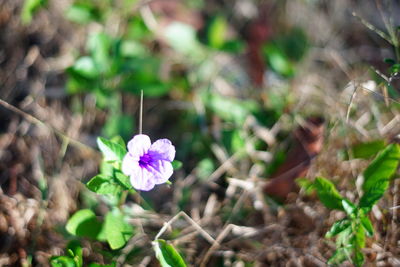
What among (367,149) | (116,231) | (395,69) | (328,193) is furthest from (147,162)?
(367,149)

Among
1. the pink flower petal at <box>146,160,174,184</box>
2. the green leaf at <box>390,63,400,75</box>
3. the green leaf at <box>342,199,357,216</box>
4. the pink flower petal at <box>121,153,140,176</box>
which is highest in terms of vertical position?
the green leaf at <box>390,63,400,75</box>

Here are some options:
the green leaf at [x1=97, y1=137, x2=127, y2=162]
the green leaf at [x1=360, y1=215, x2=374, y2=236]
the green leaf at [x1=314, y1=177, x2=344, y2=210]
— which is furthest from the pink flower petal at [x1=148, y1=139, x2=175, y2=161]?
the green leaf at [x1=360, y1=215, x2=374, y2=236]

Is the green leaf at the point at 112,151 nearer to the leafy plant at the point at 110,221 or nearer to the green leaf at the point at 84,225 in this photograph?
the leafy plant at the point at 110,221

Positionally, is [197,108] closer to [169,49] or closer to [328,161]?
[169,49]

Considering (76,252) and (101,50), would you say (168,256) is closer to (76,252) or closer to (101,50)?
(76,252)

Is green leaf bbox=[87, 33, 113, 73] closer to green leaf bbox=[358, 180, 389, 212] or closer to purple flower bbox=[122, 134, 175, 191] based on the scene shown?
purple flower bbox=[122, 134, 175, 191]

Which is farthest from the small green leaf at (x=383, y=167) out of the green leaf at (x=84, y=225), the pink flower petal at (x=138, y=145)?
the green leaf at (x=84, y=225)
